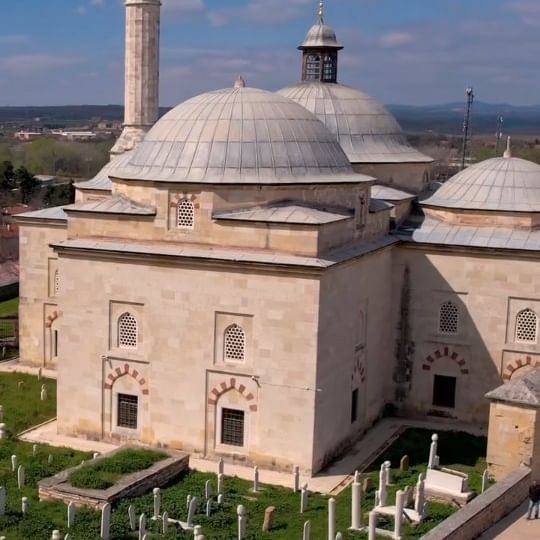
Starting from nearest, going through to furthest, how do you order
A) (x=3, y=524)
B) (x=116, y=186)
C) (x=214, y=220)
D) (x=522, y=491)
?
(x=3, y=524) < (x=522, y=491) < (x=214, y=220) < (x=116, y=186)

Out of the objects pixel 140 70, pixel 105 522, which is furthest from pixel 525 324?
pixel 140 70

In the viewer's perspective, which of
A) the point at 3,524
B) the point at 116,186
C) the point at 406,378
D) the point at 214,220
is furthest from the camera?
the point at 406,378

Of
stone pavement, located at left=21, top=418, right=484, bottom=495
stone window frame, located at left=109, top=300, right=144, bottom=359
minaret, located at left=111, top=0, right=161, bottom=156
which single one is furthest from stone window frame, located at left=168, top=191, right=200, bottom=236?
minaret, located at left=111, top=0, right=161, bottom=156

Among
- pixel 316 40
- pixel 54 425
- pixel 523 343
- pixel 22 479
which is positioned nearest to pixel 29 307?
pixel 54 425

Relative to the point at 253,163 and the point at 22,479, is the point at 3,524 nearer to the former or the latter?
the point at 22,479

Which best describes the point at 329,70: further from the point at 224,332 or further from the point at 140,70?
the point at 224,332

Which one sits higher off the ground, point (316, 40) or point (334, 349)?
point (316, 40)

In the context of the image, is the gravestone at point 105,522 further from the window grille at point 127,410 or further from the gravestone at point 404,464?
the gravestone at point 404,464
